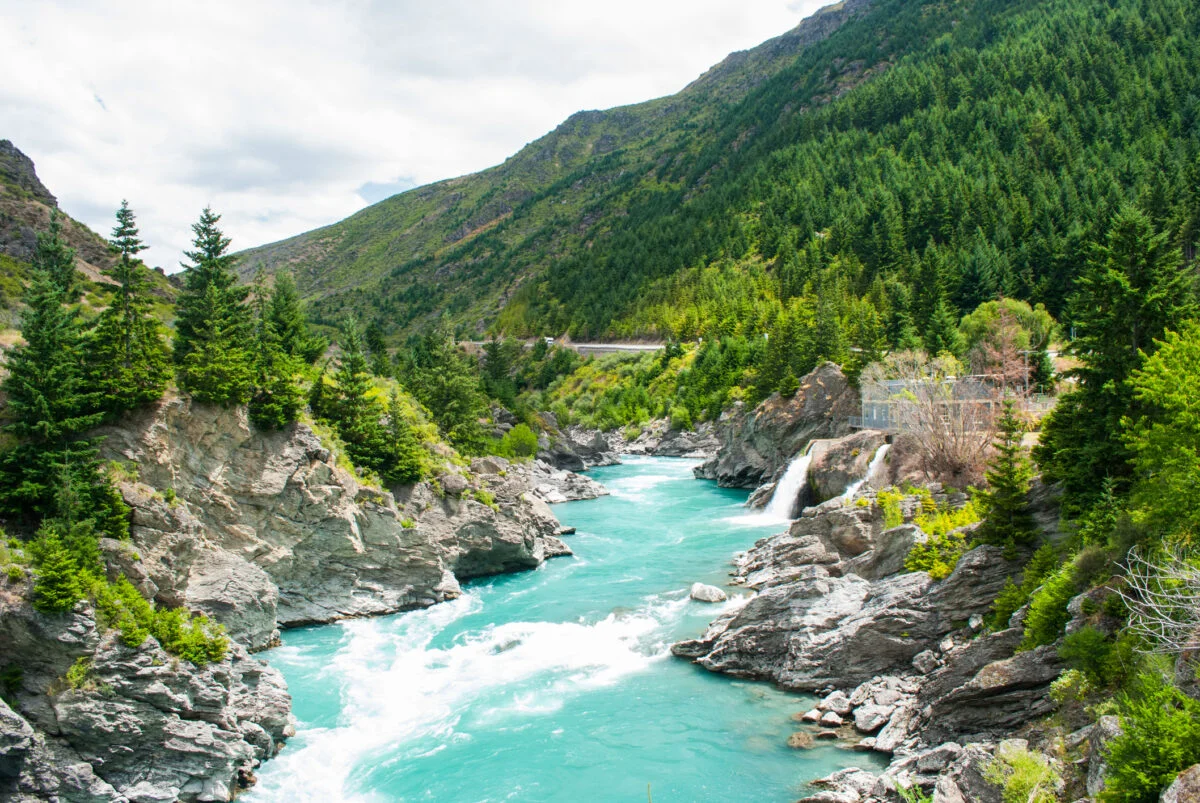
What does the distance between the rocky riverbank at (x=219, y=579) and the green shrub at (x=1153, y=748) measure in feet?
62.2

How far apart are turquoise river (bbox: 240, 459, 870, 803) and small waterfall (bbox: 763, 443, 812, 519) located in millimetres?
14614

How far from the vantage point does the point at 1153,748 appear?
10.5 metres

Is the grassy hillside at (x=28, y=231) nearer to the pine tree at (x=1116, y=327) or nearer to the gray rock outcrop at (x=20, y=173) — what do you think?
the gray rock outcrop at (x=20, y=173)

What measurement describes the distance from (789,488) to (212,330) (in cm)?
3729

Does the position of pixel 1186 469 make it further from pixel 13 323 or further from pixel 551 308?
pixel 551 308

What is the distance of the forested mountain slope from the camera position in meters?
77.6

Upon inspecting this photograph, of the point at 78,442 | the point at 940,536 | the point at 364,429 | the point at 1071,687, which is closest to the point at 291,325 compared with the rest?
the point at 364,429

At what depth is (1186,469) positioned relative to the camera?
13758mm

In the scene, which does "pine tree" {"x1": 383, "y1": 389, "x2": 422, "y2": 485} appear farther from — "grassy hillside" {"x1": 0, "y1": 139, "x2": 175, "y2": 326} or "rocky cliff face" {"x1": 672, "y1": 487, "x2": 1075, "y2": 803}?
"rocky cliff face" {"x1": 672, "y1": 487, "x2": 1075, "y2": 803}

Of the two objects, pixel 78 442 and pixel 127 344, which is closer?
pixel 78 442

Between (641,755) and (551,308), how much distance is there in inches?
5420

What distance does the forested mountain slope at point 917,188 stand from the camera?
77562mm

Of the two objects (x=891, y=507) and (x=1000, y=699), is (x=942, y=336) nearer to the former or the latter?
(x=891, y=507)

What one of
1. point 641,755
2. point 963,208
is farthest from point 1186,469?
point 963,208
